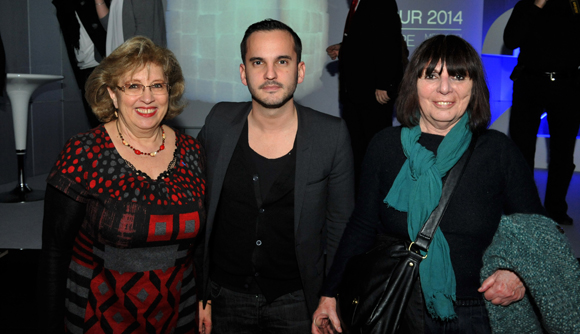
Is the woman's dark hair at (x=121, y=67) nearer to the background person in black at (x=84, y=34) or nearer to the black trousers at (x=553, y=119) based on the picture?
the background person in black at (x=84, y=34)

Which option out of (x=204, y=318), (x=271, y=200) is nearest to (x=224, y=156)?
(x=271, y=200)

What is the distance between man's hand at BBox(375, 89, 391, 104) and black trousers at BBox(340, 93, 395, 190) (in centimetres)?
6

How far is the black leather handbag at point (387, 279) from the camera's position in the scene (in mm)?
1382

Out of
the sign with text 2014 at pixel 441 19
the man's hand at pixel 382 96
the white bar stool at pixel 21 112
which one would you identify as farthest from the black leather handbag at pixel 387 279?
the sign with text 2014 at pixel 441 19

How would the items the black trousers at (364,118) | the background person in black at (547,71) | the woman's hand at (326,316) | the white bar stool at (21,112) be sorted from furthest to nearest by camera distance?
the white bar stool at (21,112)
the black trousers at (364,118)
the background person in black at (547,71)
the woman's hand at (326,316)

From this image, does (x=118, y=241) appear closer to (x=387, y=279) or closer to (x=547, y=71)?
(x=387, y=279)

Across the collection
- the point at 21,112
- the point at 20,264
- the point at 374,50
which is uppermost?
the point at 374,50

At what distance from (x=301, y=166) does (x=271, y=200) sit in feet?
0.62

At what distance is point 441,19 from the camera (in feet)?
18.1

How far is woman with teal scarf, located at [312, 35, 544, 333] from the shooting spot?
1414mm

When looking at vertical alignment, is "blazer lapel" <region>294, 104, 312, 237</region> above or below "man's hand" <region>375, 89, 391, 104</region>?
below

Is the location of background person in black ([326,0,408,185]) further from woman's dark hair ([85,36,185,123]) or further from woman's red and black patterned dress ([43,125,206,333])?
woman's red and black patterned dress ([43,125,206,333])

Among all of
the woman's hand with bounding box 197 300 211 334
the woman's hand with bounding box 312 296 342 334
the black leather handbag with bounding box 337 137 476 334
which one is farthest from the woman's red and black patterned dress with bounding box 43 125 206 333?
the black leather handbag with bounding box 337 137 476 334

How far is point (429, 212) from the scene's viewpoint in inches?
56.3
